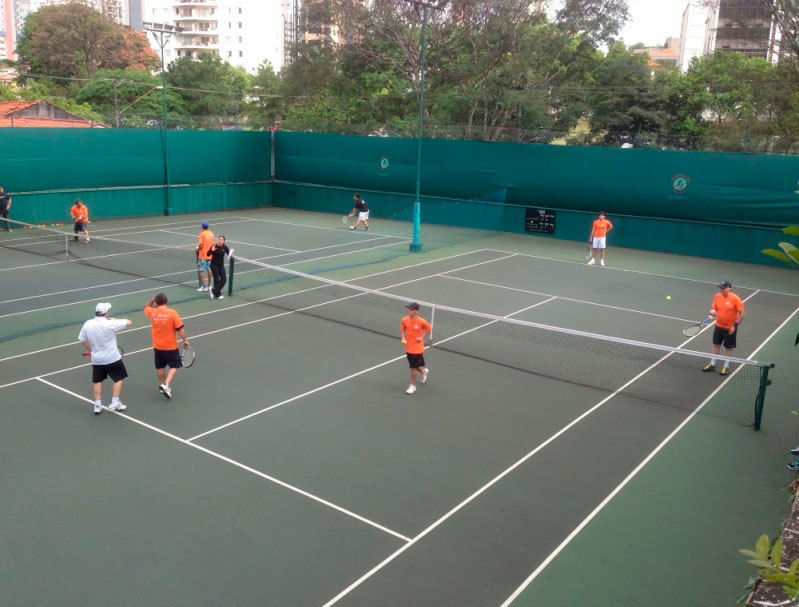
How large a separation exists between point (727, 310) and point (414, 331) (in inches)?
225

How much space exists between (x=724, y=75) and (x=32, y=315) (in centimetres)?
4298

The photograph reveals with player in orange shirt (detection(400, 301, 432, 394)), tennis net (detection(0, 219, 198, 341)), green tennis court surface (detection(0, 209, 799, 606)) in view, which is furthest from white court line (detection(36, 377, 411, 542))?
tennis net (detection(0, 219, 198, 341))

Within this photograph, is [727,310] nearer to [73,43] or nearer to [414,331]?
[414,331]

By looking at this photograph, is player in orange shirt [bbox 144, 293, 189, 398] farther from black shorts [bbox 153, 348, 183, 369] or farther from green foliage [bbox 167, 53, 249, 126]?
green foliage [bbox 167, 53, 249, 126]

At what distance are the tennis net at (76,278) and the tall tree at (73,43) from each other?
4918 cm

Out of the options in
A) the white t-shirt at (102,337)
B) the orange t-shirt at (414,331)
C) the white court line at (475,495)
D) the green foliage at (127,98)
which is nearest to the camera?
the white court line at (475,495)

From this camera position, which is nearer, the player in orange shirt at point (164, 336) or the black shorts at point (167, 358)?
the player in orange shirt at point (164, 336)

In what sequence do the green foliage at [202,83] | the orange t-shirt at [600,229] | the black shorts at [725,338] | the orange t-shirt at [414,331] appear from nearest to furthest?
1. the orange t-shirt at [414,331]
2. the black shorts at [725,338]
3. the orange t-shirt at [600,229]
4. the green foliage at [202,83]

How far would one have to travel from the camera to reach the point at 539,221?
3023 cm

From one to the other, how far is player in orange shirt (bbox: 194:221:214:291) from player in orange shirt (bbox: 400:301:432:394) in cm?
732

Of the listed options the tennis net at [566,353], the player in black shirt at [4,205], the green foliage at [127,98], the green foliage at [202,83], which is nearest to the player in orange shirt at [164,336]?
the tennis net at [566,353]

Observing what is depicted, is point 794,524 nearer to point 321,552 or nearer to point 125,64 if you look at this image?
point 321,552

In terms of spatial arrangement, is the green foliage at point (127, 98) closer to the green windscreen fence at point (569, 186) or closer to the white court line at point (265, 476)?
the green windscreen fence at point (569, 186)

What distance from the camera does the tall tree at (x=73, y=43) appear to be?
66875 mm
